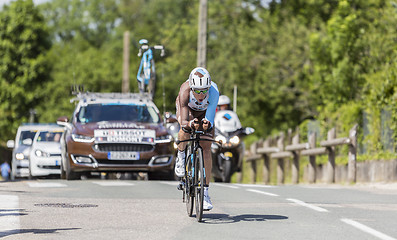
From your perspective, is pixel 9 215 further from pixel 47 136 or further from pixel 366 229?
pixel 47 136

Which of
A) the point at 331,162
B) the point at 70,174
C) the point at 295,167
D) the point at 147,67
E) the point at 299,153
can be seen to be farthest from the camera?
the point at 299,153

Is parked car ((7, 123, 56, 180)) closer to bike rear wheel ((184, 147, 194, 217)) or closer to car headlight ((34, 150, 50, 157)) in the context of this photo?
car headlight ((34, 150, 50, 157))

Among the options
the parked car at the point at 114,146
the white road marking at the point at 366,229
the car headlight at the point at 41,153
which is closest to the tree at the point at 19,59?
the car headlight at the point at 41,153

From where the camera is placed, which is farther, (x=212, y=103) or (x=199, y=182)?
(x=212, y=103)

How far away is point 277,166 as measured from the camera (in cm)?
2819

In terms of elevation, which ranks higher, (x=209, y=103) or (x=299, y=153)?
(x=209, y=103)

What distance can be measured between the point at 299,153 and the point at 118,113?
831cm

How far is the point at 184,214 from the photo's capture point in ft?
36.7

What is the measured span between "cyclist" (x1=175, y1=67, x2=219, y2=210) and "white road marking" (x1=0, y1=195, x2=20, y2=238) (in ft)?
6.50

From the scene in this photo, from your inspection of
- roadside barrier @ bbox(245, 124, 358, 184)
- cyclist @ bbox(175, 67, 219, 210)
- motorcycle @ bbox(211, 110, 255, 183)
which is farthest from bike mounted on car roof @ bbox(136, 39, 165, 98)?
cyclist @ bbox(175, 67, 219, 210)

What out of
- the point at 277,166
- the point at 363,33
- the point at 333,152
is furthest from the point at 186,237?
the point at 363,33

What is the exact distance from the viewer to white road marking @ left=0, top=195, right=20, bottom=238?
9.46m

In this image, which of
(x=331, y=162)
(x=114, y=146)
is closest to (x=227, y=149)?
(x=114, y=146)

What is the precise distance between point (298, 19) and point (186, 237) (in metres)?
38.7
